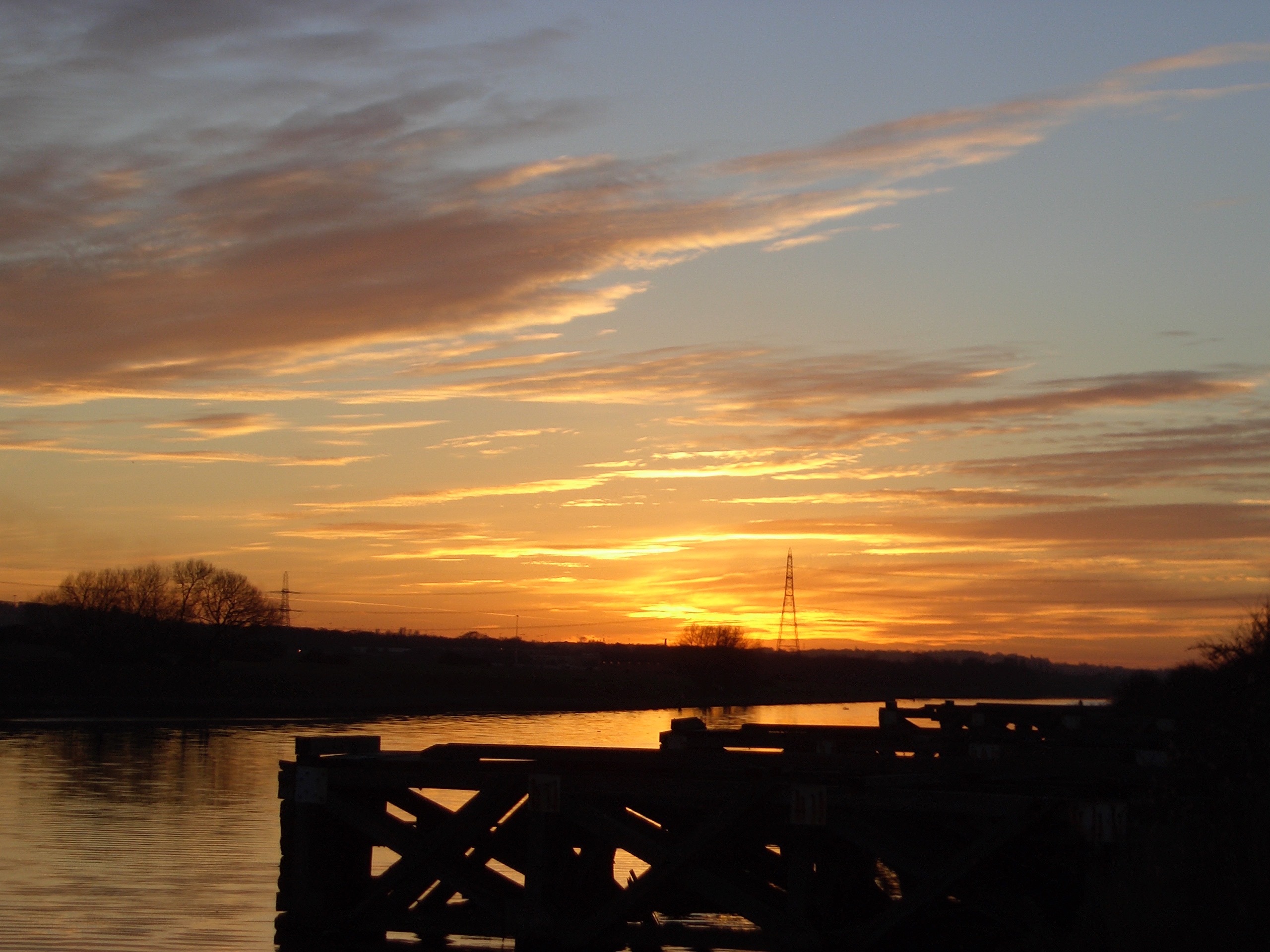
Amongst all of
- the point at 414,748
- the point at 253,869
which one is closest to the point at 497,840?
the point at 253,869

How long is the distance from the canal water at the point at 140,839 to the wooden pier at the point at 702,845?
5.93ft

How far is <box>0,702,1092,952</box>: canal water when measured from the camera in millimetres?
15375

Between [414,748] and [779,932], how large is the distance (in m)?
40.3

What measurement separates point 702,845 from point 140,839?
14.9m

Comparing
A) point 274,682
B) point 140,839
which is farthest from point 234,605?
point 140,839

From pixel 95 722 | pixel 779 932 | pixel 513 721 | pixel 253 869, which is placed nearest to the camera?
pixel 779 932

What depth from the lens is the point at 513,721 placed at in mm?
83625

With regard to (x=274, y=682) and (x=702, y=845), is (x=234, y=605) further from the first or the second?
(x=702, y=845)

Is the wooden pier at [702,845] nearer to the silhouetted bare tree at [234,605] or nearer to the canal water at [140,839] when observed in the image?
the canal water at [140,839]

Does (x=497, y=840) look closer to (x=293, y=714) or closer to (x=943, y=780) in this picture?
(x=943, y=780)

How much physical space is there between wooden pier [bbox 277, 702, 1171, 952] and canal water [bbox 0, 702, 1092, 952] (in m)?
1.81

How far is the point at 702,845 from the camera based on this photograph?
40.6ft

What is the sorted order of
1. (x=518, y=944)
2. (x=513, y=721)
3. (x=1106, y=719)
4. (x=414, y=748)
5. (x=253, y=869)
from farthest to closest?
(x=513, y=721)
(x=414, y=748)
(x=1106, y=719)
(x=253, y=869)
(x=518, y=944)

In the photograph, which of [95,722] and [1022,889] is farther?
[95,722]
